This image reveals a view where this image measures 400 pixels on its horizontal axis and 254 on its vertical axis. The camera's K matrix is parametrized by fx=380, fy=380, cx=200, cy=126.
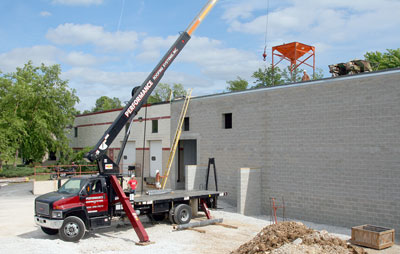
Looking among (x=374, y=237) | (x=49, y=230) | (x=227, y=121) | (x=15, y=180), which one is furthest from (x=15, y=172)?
(x=374, y=237)

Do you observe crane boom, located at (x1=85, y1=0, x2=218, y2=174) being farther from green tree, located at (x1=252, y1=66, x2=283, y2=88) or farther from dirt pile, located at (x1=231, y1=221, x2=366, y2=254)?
green tree, located at (x1=252, y1=66, x2=283, y2=88)

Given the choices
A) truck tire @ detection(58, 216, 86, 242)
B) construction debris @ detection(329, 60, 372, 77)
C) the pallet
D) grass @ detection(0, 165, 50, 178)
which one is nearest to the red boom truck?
truck tire @ detection(58, 216, 86, 242)

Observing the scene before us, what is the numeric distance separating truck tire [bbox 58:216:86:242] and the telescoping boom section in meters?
1.63

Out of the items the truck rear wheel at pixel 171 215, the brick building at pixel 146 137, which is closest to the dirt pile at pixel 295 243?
the truck rear wheel at pixel 171 215

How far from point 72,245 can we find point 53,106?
27.5m

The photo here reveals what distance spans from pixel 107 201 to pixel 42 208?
2218 mm

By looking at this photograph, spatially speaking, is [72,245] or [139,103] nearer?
[72,245]

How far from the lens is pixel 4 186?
28922mm

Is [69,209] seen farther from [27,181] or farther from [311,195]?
[27,181]

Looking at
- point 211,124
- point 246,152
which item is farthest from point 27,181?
point 246,152

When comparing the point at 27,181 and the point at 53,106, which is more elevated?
the point at 53,106

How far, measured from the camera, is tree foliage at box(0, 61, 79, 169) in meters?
34.7

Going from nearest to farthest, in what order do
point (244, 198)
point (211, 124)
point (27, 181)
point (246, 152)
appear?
1. point (244, 198)
2. point (246, 152)
3. point (211, 124)
4. point (27, 181)

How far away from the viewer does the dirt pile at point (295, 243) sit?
10.3 m
